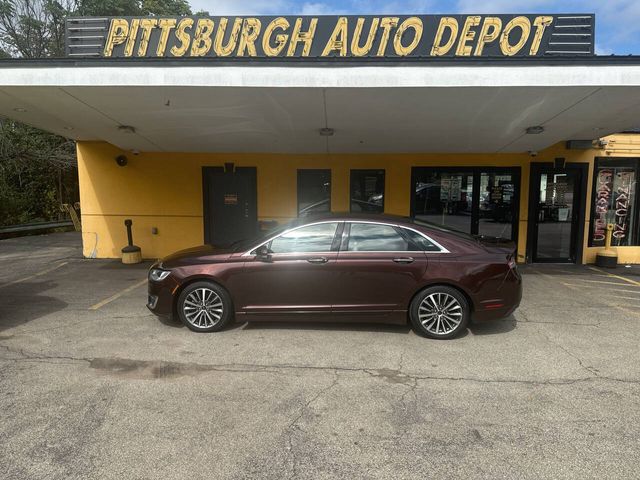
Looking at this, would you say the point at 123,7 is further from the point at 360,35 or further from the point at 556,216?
the point at 556,216

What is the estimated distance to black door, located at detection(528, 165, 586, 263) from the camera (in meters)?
9.80

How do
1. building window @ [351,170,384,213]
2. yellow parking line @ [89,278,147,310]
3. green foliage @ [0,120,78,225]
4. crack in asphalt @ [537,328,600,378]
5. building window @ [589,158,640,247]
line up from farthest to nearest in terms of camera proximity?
green foliage @ [0,120,78,225] < building window @ [351,170,384,213] < building window @ [589,158,640,247] < yellow parking line @ [89,278,147,310] < crack in asphalt @ [537,328,600,378]

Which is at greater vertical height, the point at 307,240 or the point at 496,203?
the point at 496,203

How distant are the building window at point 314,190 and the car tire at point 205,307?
207 inches

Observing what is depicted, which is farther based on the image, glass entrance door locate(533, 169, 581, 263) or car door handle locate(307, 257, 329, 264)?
glass entrance door locate(533, 169, 581, 263)

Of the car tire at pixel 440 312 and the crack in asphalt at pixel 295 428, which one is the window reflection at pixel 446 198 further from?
the crack in asphalt at pixel 295 428

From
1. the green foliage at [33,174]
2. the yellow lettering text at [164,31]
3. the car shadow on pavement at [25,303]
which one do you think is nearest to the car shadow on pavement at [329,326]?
the car shadow on pavement at [25,303]

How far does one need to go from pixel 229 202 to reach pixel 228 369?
662 centimetres

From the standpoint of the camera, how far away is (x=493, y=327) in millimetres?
5328

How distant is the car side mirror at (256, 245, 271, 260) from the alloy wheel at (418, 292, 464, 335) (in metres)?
1.89

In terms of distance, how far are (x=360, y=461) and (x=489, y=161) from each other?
873 cm

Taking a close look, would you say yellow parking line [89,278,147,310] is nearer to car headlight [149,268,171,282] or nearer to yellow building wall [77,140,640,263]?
car headlight [149,268,171,282]

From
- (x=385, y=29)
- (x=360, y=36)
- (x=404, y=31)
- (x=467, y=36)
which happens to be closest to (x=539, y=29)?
(x=467, y=36)

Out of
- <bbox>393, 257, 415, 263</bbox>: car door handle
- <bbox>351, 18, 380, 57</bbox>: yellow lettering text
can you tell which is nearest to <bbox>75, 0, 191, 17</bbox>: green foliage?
<bbox>351, 18, 380, 57</bbox>: yellow lettering text
